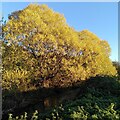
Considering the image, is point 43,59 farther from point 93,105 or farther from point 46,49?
point 93,105

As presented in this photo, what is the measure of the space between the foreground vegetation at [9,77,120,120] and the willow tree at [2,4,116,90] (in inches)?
31.1

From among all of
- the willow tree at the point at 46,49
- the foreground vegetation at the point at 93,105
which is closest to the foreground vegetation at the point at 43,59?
the willow tree at the point at 46,49

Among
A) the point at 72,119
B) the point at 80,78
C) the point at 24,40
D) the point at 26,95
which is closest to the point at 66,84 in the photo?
the point at 80,78

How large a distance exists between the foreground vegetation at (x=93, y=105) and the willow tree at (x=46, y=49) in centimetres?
79

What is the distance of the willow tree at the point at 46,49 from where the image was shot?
1049 centimetres

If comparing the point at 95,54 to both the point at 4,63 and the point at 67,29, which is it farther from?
the point at 4,63

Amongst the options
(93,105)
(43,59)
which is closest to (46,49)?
(43,59)

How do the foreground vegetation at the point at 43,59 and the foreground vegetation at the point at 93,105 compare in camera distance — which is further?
the foreground vegetation at the point at 43,59

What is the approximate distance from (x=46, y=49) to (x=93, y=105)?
441cm

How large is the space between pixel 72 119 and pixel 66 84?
571 cm

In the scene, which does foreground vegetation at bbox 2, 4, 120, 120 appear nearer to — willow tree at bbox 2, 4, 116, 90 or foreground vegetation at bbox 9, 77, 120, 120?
willow tree at bbox 2, 4, 116, 90

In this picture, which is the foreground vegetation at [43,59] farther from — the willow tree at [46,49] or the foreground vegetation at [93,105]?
the foreground vegetation at [93,105]

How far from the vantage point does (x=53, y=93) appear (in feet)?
37.3

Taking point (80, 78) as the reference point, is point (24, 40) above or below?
above
